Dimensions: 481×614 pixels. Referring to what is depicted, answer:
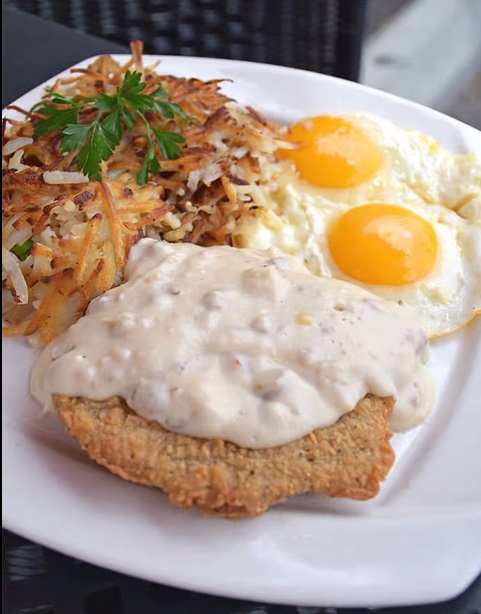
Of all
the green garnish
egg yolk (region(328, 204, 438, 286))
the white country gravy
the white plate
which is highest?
the white country gravy

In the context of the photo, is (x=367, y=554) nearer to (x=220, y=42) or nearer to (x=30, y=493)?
(x=30, y=493)

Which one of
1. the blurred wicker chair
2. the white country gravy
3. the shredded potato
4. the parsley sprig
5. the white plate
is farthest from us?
the blurred wicker chair

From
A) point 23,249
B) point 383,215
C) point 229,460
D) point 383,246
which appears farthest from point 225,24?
point 229,460

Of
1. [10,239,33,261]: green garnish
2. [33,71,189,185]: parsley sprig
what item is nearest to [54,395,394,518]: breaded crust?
[10,239,33,261]: green garnish

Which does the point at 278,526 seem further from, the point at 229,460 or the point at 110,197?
the point at 110,197

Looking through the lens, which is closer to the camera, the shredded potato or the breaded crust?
the breaded crust

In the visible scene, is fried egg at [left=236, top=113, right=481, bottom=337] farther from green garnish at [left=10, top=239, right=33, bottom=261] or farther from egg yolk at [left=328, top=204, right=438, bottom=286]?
green garnish at [left=10, top=239, right=33, bottom=261]

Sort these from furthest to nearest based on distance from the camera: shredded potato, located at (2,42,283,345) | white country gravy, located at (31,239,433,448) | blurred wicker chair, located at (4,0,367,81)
A: blurred wicker chair, located at (4,0,367,81)
shredded potato, located at (2,42,283,345)
white country gravy, located at (31,239,433,448)

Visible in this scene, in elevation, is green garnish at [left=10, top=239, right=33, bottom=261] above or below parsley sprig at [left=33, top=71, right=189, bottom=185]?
below
